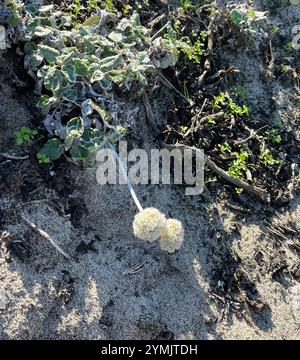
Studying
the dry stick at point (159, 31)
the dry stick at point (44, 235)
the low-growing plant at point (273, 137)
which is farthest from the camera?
the low-growing plant at point (273, 137)

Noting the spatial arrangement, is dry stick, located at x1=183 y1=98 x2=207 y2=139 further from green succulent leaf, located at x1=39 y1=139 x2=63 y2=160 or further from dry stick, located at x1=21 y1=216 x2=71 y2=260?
dry stick, located at x1=21 y1=216 x2=71 y2=260

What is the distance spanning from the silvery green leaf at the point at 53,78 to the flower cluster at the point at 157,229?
3.04 ft

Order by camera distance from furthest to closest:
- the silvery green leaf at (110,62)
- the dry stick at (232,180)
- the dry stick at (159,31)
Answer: the dry stick at (159,31)
the dry stick at (232,180)
the silvery green leaf at (110,62)

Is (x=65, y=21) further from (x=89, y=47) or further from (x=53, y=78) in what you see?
(x=53, y=78)

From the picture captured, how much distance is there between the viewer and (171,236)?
119 inches

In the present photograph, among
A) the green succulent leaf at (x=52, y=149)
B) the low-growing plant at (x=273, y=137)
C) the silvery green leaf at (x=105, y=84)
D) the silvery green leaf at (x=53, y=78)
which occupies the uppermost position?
the silvery green leaf at (x=53, y=78)

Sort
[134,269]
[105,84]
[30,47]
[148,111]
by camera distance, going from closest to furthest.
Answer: [134,269], [105,84], [30,47], [148,111]

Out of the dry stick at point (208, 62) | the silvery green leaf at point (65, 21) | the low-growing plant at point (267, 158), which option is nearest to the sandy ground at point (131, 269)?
the low-growing plant at point (267, 158)

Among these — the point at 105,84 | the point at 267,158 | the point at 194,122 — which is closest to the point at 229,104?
the point at 194,122

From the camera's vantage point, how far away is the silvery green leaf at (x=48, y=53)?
11.0ft

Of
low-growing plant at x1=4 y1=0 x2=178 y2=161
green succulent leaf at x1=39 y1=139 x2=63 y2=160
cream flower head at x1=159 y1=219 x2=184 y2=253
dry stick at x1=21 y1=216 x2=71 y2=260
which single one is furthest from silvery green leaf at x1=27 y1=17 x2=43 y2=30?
cream flower head at x1=159 y1=219 x2=184 y2=253
